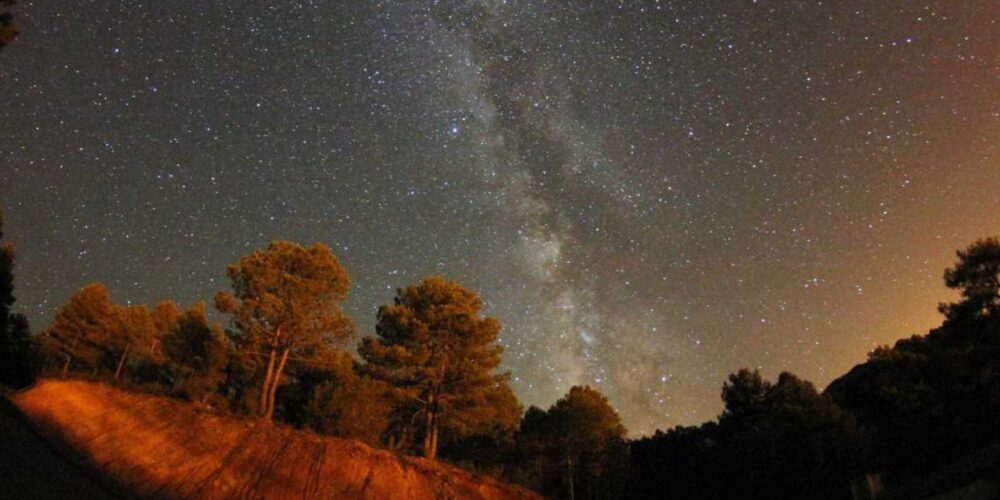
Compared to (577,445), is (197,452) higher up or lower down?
lower down

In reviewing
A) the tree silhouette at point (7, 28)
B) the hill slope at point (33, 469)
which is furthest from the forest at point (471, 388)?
the tree silhouette at point (7, 28)


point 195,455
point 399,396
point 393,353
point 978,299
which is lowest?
point 195,455

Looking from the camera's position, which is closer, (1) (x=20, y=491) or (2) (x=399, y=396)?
(1) (x=20, y=491)

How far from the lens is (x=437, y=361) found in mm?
32531

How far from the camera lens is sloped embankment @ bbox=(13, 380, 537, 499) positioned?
22641 millimetres

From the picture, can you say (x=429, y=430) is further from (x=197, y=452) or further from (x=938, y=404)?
(x=938, y=404)

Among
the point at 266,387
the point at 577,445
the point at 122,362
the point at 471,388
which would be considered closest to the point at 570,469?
the point at 577,445

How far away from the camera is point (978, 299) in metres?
25.9

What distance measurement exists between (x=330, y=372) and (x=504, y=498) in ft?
35.7

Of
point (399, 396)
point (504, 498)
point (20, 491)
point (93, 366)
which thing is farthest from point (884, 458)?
point (93, 366)

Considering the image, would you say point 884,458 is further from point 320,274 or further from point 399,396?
point 320,274

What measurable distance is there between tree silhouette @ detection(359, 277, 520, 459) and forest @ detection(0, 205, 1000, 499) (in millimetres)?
82

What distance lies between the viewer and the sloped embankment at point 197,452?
2264 cm

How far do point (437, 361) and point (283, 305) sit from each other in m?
8.53
